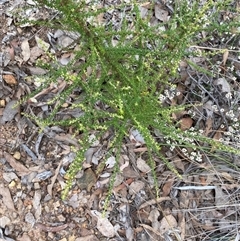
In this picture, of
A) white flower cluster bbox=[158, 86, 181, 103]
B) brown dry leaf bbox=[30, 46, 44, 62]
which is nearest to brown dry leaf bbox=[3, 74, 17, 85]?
brown dry leaf bbox=[30, 46, 44, 62]

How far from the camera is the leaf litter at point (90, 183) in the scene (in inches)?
69.2

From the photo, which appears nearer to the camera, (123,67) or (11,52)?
(123,67)

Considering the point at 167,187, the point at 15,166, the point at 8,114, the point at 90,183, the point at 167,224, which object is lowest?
the point at 167,224

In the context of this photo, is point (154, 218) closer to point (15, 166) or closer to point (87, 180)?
point (87, 180)

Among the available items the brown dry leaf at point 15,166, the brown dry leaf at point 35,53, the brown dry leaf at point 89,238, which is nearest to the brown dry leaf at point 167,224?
the brown dry leaf at point 89,238

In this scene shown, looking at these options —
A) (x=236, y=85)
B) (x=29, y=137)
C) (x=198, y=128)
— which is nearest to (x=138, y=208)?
(x=198, y=128)

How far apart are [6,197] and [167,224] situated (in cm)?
67

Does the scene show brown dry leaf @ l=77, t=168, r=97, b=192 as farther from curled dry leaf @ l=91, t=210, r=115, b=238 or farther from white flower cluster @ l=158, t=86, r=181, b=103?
white flower cluster @ l=158, t=86, r=181, b=103

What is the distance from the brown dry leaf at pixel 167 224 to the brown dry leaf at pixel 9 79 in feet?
2.77

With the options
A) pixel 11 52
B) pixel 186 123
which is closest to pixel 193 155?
pixel 186 123

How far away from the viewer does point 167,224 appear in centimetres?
178

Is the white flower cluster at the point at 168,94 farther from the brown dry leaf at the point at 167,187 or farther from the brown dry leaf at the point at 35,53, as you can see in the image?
the brown dry leaf at the point at 35,53

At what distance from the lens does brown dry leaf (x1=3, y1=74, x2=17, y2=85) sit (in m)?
1.79

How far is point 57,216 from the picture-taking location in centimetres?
176
